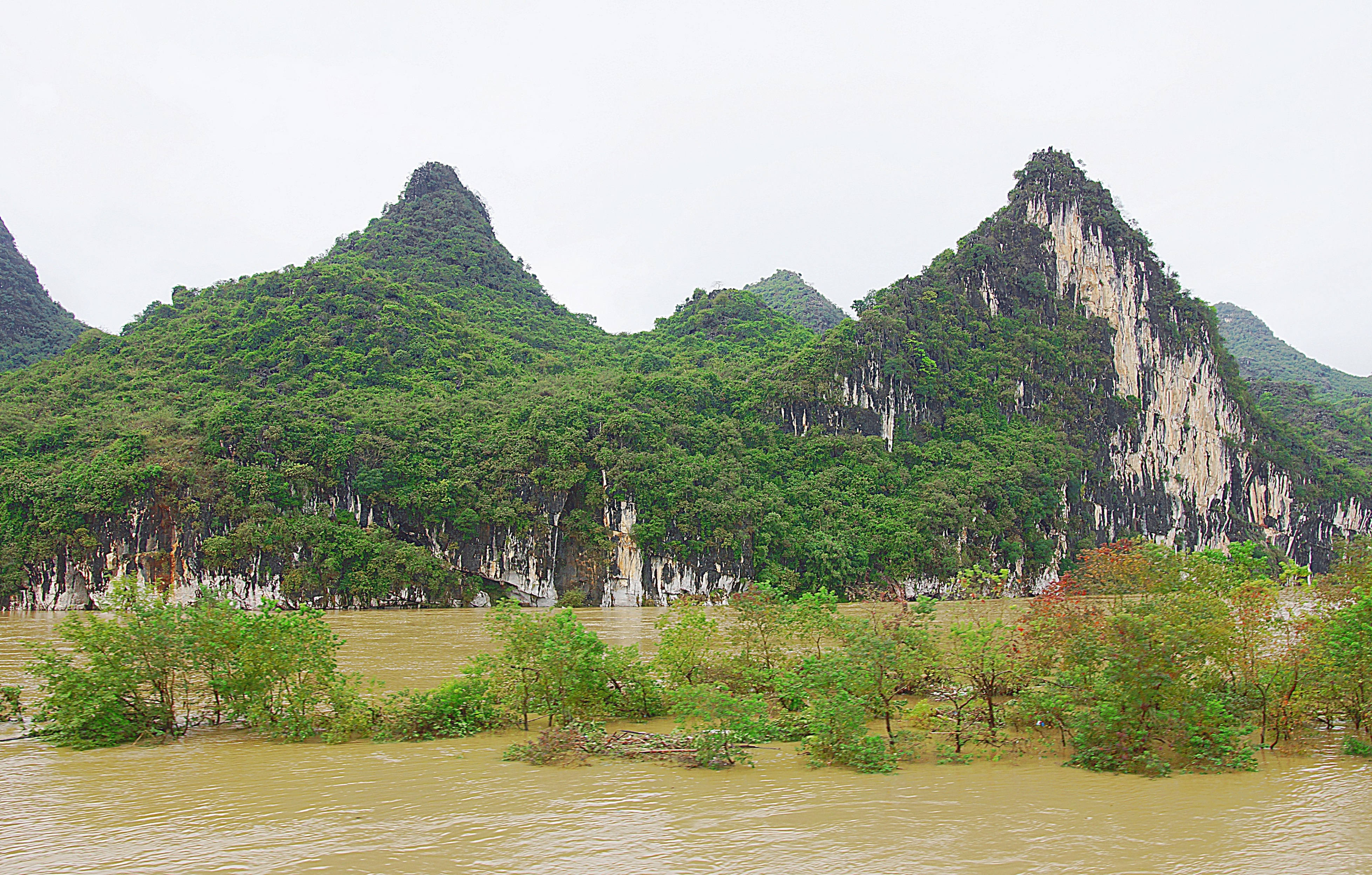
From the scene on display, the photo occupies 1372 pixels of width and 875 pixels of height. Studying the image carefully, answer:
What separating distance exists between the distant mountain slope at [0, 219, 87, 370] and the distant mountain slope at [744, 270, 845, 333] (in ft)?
192

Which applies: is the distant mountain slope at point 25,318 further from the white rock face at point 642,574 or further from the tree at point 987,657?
the tree at point 987,657

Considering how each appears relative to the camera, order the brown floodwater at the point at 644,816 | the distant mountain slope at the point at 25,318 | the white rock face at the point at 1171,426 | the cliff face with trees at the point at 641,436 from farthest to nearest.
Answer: the distant mountain slope at the point at 25,318 → the white rock face at the point at 1171,426 → the cliff face with trees at the point at 641,436 → the brown floodwater at the point at 644,816

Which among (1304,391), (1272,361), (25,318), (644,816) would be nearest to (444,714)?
(644,816)

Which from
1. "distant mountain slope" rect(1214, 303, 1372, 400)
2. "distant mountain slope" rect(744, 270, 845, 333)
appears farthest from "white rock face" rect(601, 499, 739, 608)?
"distant mountain slope" rect(1214, 303, 1372, 400)

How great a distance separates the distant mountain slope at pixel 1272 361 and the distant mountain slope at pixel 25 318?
10414 centimetres

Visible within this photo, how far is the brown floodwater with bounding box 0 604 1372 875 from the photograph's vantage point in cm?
465

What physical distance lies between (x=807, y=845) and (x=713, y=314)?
59.1m

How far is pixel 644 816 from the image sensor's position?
5.59m

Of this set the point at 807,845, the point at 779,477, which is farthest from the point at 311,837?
the point at 779,477

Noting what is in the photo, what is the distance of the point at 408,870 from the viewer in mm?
4555

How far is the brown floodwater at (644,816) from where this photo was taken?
4.65 m

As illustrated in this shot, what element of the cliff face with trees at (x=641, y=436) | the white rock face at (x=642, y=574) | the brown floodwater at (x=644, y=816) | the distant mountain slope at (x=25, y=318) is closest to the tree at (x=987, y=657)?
the brown floodwater at (x=644, y=816)

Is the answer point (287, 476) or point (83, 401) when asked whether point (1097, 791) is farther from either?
point (83, 401)

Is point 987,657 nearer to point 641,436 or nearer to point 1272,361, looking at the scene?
point 641,436
